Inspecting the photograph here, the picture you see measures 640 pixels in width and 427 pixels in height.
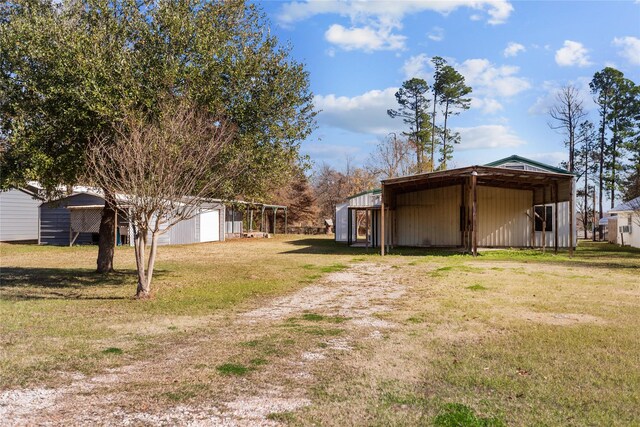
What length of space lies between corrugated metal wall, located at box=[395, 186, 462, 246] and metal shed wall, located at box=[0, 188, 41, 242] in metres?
21.4

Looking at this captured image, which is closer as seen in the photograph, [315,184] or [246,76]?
[246,76]

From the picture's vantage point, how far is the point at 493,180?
2334 centimetres

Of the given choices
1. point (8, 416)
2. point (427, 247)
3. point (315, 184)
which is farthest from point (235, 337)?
point (315, 184)

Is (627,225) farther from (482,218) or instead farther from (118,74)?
(118,74)

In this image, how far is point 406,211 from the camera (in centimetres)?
2655

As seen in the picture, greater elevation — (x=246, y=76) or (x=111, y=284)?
(x=246, y=76)

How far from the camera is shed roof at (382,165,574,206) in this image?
1966cm

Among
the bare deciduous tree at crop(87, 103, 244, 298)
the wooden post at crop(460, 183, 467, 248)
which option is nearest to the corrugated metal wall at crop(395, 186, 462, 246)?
the wooden post at crop(460, 183, 467, 248)

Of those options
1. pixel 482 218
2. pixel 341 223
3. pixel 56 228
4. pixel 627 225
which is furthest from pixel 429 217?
pixel 56 228

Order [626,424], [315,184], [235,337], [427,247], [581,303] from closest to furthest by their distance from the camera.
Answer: [626,424] < [235,337] < [581,303] < [427,247] < [315,184]

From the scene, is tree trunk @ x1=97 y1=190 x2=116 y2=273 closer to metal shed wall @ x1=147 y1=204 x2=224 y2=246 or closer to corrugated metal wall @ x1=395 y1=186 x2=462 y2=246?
metal shed wall @ x1=147 y1=204 x2=224 y2=246

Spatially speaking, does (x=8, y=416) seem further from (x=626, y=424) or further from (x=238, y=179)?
(x=238, y=179)

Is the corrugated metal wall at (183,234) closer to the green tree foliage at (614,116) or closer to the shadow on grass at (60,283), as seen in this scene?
the shadow on grass at (60,283)

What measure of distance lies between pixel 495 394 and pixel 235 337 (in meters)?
3.37
